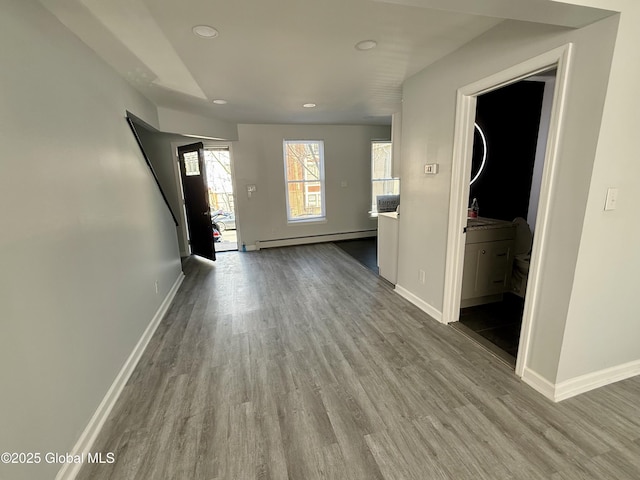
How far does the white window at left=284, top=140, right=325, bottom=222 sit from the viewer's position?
18.9 feet

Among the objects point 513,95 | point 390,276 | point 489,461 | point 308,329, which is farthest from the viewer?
point 390,276

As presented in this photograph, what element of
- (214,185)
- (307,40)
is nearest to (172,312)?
(307,40)

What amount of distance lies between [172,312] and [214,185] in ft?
16.5

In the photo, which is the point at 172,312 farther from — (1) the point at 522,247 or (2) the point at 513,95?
(2) the point at 513,95

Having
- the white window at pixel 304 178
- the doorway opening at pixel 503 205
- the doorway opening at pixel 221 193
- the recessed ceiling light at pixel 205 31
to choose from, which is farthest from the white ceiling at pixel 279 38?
the doorway opening at pixel 221 193

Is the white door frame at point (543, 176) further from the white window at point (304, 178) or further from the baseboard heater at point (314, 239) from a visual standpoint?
the white window at point (304, 178)

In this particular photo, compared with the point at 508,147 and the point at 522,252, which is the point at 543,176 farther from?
the point at 508,147

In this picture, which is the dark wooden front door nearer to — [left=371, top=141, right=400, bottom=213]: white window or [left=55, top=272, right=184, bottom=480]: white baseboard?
[left=55, top=272, right=184, bottom=480]: white baseboard

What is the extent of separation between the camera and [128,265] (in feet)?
7.52

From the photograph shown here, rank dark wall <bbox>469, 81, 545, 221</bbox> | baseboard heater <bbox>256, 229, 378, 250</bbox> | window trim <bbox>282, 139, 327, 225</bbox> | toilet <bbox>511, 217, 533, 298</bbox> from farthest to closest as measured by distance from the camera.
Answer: baseboard heater <bbox>256, 229, 378, 250</bbox>
window trim <bbox>282, 139, 327, 225</bbox>
dark wall <bbox>469, 81, 545, 221</bbox>
toilet <bbox>511, 217, 533, 298</bbox>

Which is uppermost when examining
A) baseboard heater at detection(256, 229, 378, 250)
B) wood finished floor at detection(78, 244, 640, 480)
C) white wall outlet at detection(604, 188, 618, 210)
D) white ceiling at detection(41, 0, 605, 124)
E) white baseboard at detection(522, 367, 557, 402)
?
white ceiling at detection(41, 0, 605, 124)

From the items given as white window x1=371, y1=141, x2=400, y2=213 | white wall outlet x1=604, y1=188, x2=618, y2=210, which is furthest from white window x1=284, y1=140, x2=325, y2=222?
white wall outlet x1=604, y1=188, x2=618, y2=210

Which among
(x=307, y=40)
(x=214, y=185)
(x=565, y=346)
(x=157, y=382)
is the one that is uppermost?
(x=307, y=40)

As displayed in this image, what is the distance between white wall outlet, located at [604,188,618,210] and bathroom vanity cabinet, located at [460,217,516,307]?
1174mm
